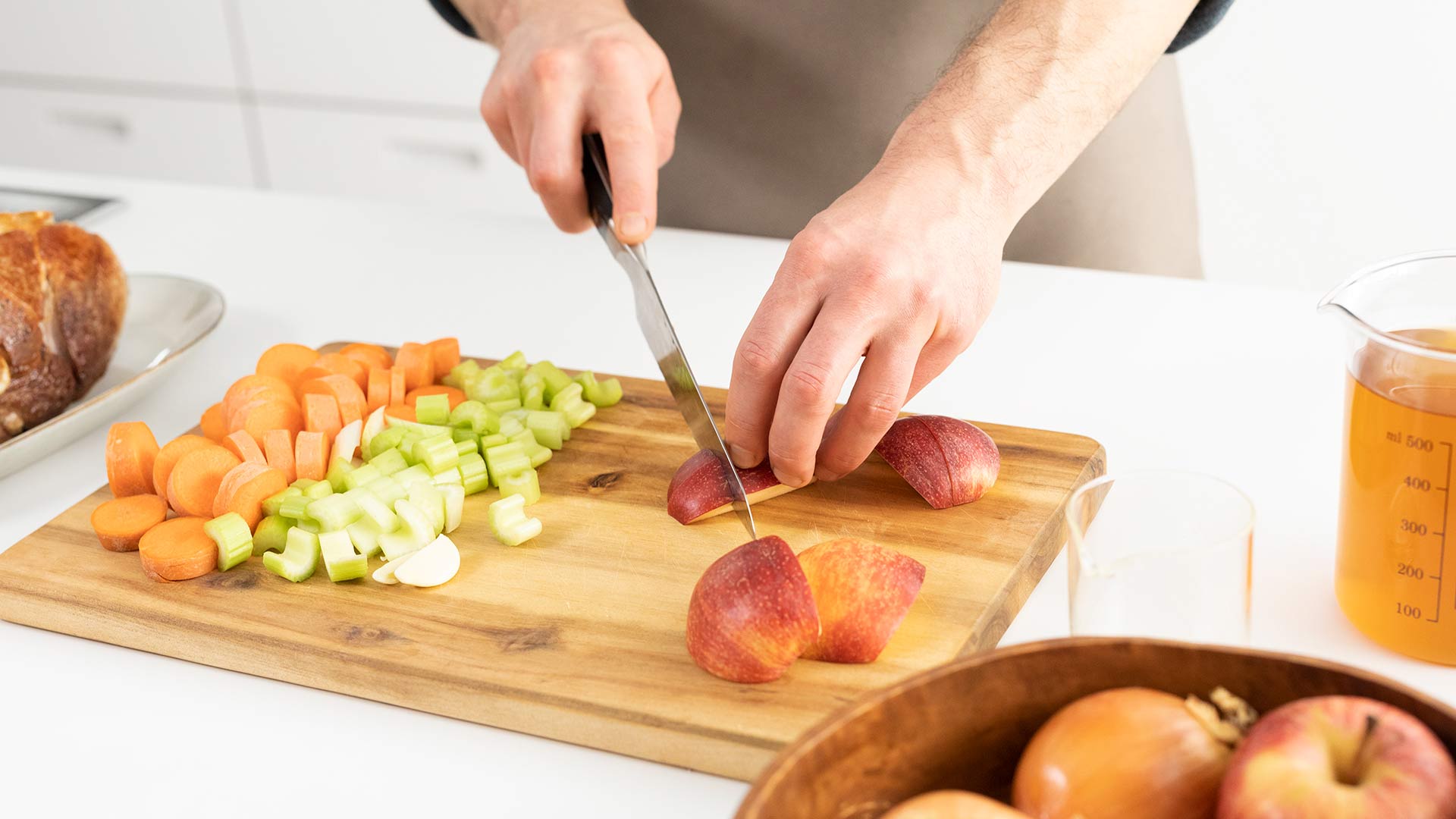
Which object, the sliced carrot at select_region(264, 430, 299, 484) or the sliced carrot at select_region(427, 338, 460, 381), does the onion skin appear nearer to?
the sliced carrot at select_region(264, 430, 299, 484)

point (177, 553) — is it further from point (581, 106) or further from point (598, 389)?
point (581, 106)

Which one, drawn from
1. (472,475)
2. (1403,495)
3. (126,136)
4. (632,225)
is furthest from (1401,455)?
(126,136)

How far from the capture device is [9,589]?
3.43ft

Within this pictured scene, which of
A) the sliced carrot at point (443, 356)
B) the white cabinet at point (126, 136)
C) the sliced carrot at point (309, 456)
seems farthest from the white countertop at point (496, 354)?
the white cabinet at point (126, 136)

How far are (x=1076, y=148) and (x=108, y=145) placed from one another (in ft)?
12.4

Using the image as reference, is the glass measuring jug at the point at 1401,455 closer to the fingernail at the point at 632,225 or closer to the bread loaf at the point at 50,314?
the fingernail at the point at 632,225

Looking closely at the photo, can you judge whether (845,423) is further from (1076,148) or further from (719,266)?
(719,266)

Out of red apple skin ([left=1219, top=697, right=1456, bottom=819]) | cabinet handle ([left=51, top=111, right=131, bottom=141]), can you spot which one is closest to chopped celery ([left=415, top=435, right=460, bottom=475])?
red apple skin ([left=1219, top=697, right=1456, bottom=819])

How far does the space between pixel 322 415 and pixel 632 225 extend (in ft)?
1.19

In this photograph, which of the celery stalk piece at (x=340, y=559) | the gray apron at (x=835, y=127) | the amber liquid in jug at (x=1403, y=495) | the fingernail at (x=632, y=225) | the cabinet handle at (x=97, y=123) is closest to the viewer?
the amber liquid in jug at (x=1403, y=495)

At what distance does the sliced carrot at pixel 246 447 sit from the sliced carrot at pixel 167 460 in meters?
0.03

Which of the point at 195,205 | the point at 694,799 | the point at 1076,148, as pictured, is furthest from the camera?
the point at 195,205

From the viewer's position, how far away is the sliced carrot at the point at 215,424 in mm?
1241

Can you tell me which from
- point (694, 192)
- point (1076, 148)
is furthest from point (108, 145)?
point (1076, 148)
